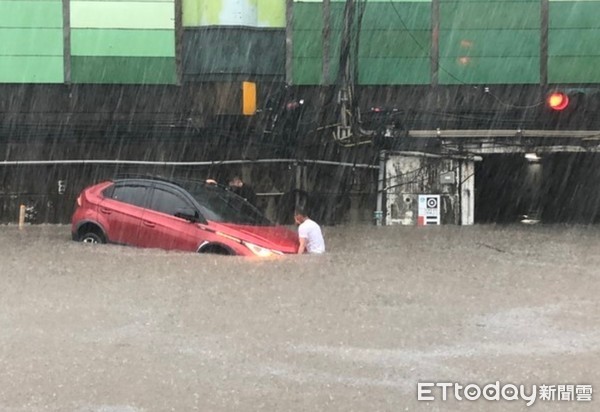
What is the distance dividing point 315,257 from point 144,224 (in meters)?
2.59

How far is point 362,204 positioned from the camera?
16.8 m

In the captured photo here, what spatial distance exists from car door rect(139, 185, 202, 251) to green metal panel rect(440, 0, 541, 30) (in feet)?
28.1

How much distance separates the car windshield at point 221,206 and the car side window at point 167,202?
0.21 metres

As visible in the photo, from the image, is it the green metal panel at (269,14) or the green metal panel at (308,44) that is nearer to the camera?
the green metal panel at (269,14)

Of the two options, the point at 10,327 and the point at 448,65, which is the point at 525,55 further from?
the point at 10,327

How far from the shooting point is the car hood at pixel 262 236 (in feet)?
32.2

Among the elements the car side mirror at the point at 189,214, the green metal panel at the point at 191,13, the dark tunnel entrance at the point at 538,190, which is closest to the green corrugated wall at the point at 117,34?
the green metal panel at the point at 191,13

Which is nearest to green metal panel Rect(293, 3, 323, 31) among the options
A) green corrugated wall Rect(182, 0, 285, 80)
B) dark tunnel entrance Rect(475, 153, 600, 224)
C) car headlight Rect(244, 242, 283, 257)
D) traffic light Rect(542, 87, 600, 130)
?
green corrugated wall Rect(182, 0, 285, 80)

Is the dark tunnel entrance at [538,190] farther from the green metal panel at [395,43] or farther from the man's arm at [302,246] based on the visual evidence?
the man's arm at [302,246]

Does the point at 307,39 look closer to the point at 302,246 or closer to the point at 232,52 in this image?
the point at 232,52

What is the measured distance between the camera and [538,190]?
67.1 feet

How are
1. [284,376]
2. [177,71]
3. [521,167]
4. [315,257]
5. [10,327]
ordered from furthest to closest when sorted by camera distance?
[521,167] < [177,71] < [315,257] < [10,327] < [284,376]

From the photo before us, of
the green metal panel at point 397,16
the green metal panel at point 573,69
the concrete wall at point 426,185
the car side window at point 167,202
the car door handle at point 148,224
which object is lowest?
the car door handle at point 148,224

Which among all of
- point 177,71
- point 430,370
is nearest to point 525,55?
point 177,71
